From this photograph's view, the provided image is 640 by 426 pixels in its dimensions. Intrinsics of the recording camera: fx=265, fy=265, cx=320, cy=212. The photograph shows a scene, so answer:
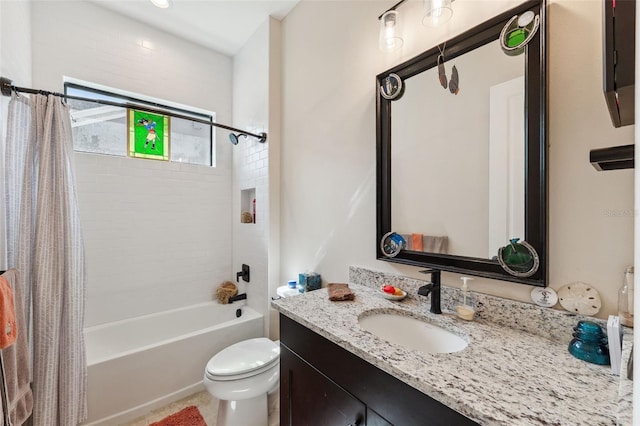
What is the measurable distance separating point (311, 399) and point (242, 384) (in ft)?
2.17

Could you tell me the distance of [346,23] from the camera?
159cm

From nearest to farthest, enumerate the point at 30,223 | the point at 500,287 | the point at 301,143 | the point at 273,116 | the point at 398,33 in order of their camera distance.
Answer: the point at 500,287 < the point at 398,33 < the point at 30,223 < the point at 301,143 < the point at 273,116

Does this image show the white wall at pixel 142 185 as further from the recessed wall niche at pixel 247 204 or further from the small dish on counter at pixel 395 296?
the small dish on counter at pixel 395 296

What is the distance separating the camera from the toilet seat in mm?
1456

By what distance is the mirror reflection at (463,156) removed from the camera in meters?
0.96

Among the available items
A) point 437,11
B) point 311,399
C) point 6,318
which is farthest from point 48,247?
point 437,11

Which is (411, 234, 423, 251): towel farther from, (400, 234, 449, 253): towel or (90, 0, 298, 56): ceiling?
(90, 0, 298, 56): ceiling

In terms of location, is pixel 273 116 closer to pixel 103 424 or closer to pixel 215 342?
pixel 215 342

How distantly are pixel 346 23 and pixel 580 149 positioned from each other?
54.2 inches

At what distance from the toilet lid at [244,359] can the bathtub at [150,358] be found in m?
0.45

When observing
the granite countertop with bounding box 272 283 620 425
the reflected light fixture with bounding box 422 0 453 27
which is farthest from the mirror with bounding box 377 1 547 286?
the granite countertop with bounding box 272 283 620 425

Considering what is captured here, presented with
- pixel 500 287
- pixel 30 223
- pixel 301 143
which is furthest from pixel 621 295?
pixel 30 223

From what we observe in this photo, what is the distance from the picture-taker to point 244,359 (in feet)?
5.19

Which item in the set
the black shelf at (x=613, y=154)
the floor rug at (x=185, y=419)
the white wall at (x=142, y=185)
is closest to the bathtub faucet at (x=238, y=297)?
the white wall at (x=142, y=185)
